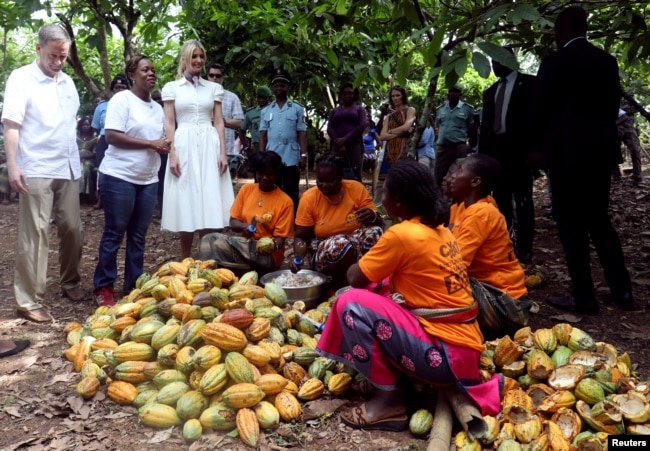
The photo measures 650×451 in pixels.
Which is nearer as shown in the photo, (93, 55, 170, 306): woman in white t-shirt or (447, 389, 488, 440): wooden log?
(447, 389, 488, 440): wooden log

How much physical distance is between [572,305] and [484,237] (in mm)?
1375

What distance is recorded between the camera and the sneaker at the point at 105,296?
419 cm

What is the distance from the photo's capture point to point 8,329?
380 centimetres

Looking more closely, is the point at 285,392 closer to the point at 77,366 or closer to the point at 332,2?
the point at 77,366

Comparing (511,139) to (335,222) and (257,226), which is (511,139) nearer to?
(335,222)

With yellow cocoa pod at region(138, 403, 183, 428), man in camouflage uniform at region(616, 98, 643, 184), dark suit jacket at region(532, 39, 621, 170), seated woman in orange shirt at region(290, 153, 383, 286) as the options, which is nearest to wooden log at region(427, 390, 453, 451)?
yellow cocoa pod at region(138, 403, 183, 428)

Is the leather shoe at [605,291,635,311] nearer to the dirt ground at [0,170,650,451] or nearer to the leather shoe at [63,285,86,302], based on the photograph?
the dirt ground at [0,170,650,451]

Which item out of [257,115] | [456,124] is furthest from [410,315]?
[257,115]

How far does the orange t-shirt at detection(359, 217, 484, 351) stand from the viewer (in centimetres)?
249

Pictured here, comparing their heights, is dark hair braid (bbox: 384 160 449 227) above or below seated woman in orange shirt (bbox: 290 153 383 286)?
above

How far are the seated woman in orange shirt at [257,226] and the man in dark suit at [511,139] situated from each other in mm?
1905

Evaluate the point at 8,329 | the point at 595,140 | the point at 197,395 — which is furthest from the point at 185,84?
the point at 595,140

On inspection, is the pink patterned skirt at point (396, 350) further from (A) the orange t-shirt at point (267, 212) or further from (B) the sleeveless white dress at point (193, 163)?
(B) the sleeveless white dress at point (193, 163)

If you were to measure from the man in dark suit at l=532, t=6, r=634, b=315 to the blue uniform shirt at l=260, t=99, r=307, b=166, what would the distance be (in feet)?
9.86
